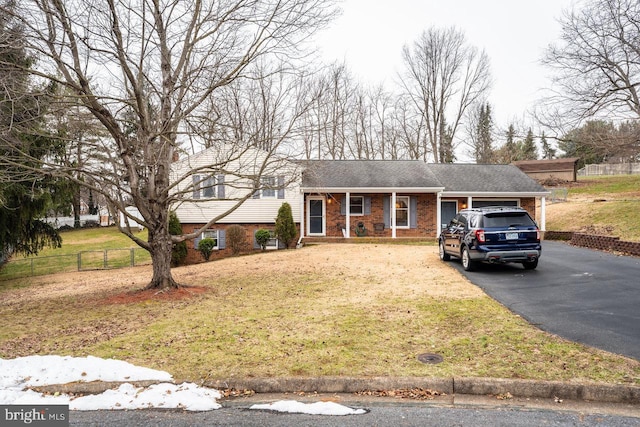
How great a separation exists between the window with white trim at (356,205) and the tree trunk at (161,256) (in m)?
13.5

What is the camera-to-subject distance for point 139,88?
841 centimetres

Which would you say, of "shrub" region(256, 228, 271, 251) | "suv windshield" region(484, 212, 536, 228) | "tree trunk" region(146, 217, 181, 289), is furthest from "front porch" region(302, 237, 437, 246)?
"tree trunk" region(146, 217, 181, 289)

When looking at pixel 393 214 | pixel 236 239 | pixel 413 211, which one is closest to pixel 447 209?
pixel 413 211

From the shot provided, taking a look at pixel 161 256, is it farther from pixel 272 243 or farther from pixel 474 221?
pixel 272 243

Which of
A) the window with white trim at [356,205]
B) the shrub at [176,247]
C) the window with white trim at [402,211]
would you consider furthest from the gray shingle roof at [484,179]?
the shrub at [176,247]

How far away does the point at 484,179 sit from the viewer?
76.3ft

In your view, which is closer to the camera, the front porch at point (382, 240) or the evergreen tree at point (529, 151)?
the front porch at point (382, 240)

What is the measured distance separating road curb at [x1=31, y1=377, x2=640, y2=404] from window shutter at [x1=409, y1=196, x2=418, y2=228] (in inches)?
705

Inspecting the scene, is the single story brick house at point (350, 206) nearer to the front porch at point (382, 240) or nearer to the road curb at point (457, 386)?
the front porch at point (382, 240)

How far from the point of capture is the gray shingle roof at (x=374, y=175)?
2120cm

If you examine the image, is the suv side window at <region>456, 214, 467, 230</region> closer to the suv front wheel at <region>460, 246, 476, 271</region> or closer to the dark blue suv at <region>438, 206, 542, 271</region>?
the dark blue suv at <region>438, 206, 542, 271</region>

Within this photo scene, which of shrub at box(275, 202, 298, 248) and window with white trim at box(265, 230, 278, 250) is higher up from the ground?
shrub at box(275, 202, 298, 248)

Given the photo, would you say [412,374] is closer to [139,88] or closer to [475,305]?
[475,305]

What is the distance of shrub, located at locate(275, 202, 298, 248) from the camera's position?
2045 centimetres
